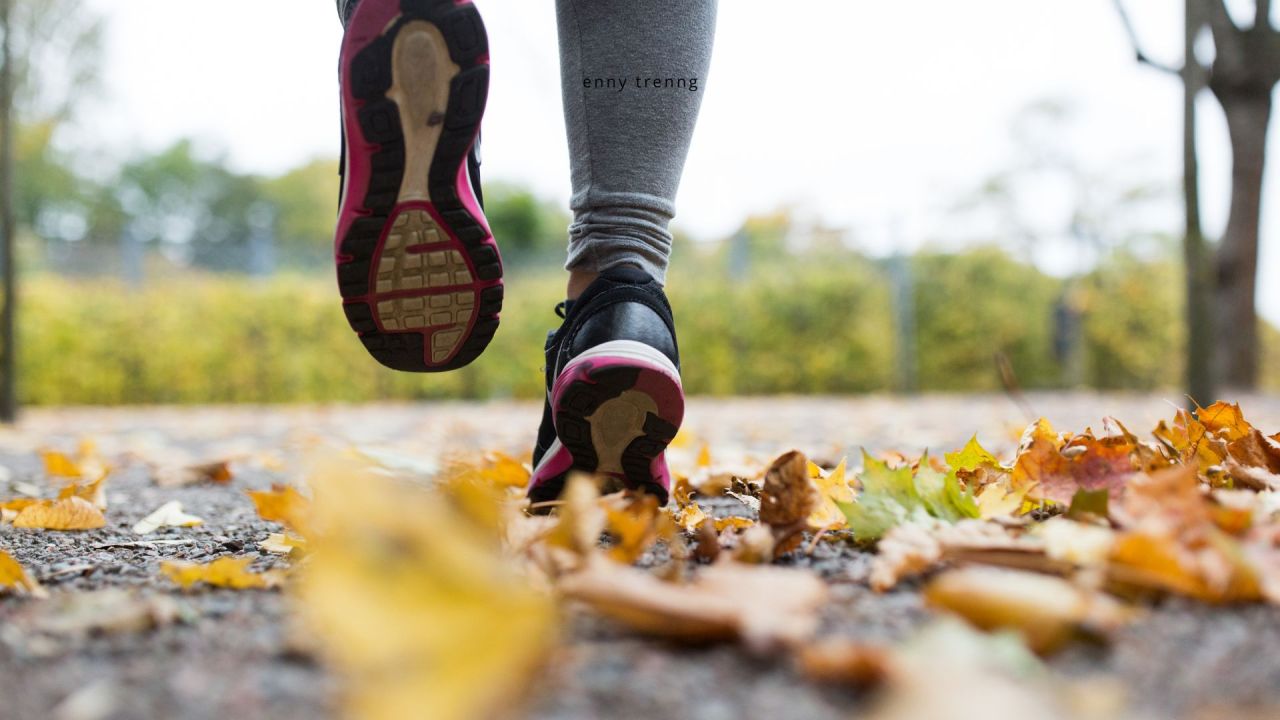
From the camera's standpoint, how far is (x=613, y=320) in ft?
3.35

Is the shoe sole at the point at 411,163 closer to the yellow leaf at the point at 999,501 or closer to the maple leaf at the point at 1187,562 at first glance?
the yellow leaf at the point at 999,501

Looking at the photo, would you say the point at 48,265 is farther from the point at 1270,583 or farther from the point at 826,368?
the point at 1270,583

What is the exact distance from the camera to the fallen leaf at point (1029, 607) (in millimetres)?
524

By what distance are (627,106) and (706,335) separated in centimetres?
819

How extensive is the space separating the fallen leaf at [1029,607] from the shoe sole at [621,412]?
42 cm

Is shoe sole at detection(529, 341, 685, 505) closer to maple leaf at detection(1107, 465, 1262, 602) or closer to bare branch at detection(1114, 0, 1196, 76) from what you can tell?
maple leaf at detection(1107, 465, 1262, 602)

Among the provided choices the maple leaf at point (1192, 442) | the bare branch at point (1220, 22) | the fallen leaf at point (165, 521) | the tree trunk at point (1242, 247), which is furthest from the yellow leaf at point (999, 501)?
the tree trunk at point (1242, 247)

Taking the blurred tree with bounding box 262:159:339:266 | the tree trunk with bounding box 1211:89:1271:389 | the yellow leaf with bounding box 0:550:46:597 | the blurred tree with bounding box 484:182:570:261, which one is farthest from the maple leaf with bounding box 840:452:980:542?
the blurred tree with bounding box 262:159:339:266

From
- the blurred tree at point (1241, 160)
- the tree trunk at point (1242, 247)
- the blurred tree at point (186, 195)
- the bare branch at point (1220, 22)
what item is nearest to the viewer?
the bare branch at point (1220, 22)

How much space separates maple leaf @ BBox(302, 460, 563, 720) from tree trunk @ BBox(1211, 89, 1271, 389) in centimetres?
670

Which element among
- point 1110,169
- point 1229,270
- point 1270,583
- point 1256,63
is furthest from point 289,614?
point 1110,169

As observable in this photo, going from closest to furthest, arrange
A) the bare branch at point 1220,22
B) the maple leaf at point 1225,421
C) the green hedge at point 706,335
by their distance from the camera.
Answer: the maple leaf at point 1225,421, the bare branch at point 1220,22, the green hedge at point 706,335

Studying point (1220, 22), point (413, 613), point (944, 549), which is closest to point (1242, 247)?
point (1220, 22)

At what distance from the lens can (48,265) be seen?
10.4m
